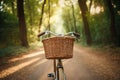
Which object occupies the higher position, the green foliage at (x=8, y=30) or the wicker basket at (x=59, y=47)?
the green foliage at (x=8, y=30)

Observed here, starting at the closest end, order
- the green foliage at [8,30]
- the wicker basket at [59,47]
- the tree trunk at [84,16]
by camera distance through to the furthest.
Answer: the wicker basket at [59,47] < the green foliage at [8,30] < the tree trunk at [84,16]

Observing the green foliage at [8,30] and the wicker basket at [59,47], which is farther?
the green foliage at [8,30]

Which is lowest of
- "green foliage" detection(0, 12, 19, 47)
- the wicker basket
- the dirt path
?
the dirt path

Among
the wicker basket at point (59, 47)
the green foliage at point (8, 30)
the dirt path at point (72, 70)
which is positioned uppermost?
the green foliage at point (8, 30)

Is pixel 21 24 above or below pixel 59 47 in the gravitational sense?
above

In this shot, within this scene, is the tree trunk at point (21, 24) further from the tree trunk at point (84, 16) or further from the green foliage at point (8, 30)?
the tree trunk at point (84, 16)

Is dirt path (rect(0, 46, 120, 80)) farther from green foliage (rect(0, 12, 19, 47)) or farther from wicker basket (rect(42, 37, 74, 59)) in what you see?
green foliage (rect(0, 12, 19, 47))

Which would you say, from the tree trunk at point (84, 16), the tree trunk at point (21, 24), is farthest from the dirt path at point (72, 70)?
the tree trunk at point (84, 16)

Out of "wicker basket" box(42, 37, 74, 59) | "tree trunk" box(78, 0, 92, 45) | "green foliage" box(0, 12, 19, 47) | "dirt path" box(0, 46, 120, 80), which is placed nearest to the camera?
"wicker basket" box(42, 37, 74, 59)

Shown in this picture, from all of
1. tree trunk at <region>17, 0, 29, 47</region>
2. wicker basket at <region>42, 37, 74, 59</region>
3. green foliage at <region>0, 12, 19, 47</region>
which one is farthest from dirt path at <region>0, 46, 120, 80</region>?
green foliage at <region>0, 12, 19, 47</region>

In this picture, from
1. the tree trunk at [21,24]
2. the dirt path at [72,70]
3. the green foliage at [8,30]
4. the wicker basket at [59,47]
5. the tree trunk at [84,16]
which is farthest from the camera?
the tree trunk at [84,16]

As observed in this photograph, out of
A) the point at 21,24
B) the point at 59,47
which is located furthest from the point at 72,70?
the point at 21,24

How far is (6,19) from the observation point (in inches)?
880

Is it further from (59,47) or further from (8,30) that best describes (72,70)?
(8,30)
